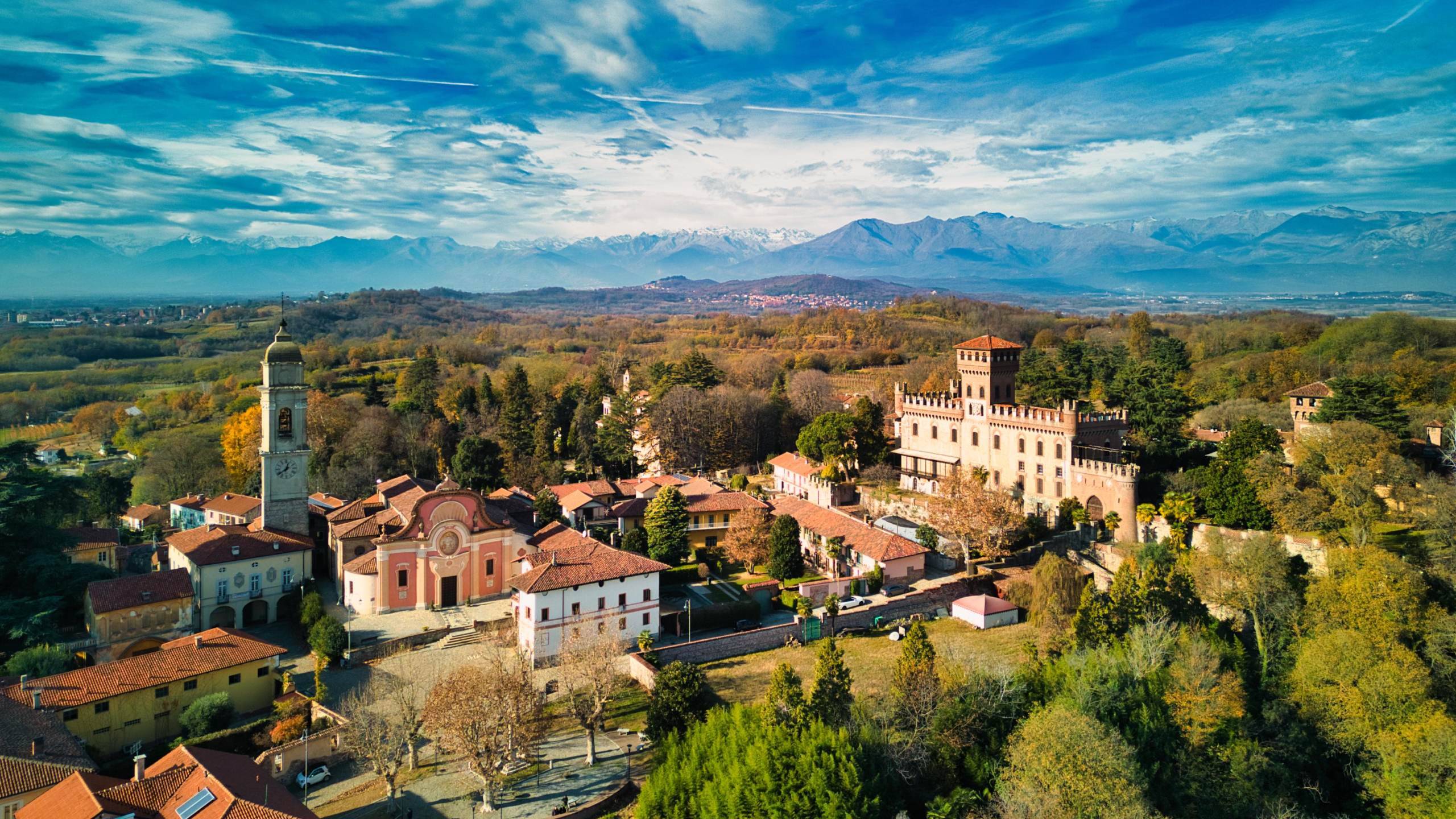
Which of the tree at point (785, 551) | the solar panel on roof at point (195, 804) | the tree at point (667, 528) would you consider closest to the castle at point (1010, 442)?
the tree at point (785, 551)

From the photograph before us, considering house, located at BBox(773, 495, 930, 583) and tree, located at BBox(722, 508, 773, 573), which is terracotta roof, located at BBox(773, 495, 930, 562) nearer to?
house, located at BBox(773, 495, 930, 583)

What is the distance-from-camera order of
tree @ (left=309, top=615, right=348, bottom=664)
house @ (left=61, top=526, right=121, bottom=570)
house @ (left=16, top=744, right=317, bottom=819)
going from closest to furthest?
house @ (left=16, top=744, right=317, bottom=819), tree @ (left=309, top=615, right=348, bottom=664), house @ (left=61, top=526, right=121, bottom=570)

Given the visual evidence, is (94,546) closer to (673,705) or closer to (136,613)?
(136,613)

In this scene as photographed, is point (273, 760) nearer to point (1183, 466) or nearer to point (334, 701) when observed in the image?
point (334, 701)

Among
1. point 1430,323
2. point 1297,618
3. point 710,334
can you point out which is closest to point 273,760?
point 1297,618

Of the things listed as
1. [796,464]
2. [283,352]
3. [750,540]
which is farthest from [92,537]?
[796,464]

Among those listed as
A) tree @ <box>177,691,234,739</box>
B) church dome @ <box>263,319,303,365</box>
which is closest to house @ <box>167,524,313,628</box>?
church dome @ <box>263,319,303,365</box>

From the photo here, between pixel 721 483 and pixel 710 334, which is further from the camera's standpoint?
pixel 710 334
